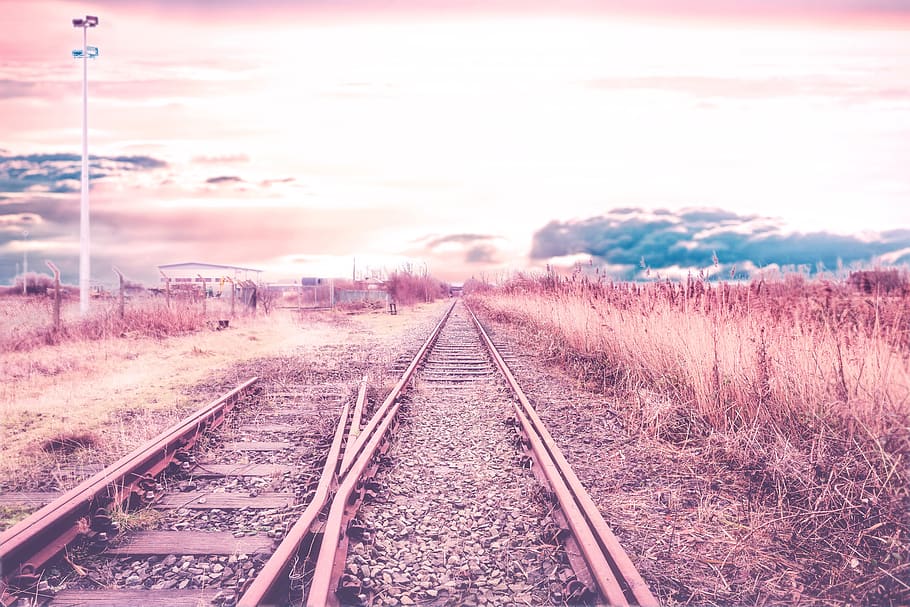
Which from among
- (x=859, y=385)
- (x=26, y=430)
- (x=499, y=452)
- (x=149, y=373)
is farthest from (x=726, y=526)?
(x=149, y=373)

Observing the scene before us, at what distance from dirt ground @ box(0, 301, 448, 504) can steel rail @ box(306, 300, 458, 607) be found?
2.33m

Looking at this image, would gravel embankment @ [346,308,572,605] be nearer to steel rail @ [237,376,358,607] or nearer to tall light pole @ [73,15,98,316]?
steel rail @ [237,376,358,607]

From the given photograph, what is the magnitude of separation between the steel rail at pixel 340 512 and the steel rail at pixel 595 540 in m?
1.30

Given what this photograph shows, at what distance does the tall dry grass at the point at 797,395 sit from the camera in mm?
3432

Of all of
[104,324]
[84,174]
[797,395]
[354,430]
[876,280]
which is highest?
[84,174]

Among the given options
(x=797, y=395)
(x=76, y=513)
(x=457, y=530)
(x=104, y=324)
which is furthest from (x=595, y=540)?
(x=104, y=324)

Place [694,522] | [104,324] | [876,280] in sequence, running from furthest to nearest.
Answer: [104,324], [876,280], [694,522]

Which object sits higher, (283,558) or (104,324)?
(104,324)

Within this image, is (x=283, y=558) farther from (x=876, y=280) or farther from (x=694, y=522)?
(x=876, y=280)

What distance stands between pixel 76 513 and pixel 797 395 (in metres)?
5.33

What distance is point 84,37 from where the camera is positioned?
19969 mm

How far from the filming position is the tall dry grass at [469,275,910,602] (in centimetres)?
343

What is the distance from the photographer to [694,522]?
150 inches

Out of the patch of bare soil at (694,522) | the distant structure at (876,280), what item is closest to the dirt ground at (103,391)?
the patch of bare soil at (694,522)
